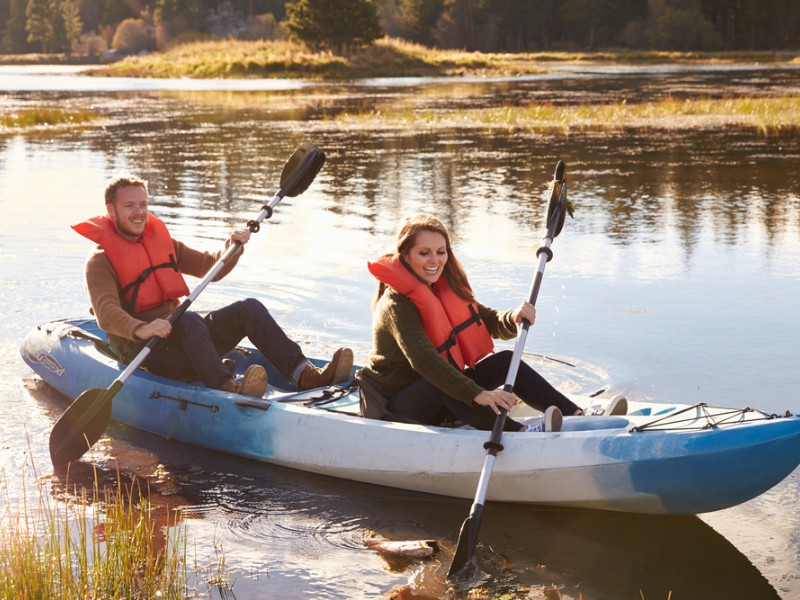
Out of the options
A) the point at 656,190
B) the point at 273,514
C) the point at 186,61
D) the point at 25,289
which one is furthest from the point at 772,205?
the point at 186,61

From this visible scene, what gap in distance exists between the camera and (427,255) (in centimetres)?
454

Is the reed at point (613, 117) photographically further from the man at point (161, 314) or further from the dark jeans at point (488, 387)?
the dark jeans at point (488, 387)

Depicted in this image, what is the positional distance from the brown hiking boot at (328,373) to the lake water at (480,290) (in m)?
0.57

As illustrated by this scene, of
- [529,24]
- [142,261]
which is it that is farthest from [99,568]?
[529,24]

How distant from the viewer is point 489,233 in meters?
10.6

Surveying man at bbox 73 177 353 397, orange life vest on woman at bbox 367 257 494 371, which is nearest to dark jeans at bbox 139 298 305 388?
man at bbox 73 177 353 397

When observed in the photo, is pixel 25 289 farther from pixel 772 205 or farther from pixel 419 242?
pixel 772 205

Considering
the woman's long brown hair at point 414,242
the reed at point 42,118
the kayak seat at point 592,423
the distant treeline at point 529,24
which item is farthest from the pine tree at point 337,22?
the kayak seat at point 592,423

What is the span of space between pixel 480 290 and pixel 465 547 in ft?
14.5

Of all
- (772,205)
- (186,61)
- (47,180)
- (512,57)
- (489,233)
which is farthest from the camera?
(512,57)

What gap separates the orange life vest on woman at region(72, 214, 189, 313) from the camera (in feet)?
17.8

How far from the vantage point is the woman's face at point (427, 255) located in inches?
178

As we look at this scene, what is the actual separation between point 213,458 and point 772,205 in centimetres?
850

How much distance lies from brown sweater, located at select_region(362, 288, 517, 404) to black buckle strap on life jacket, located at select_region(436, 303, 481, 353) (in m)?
0.11
